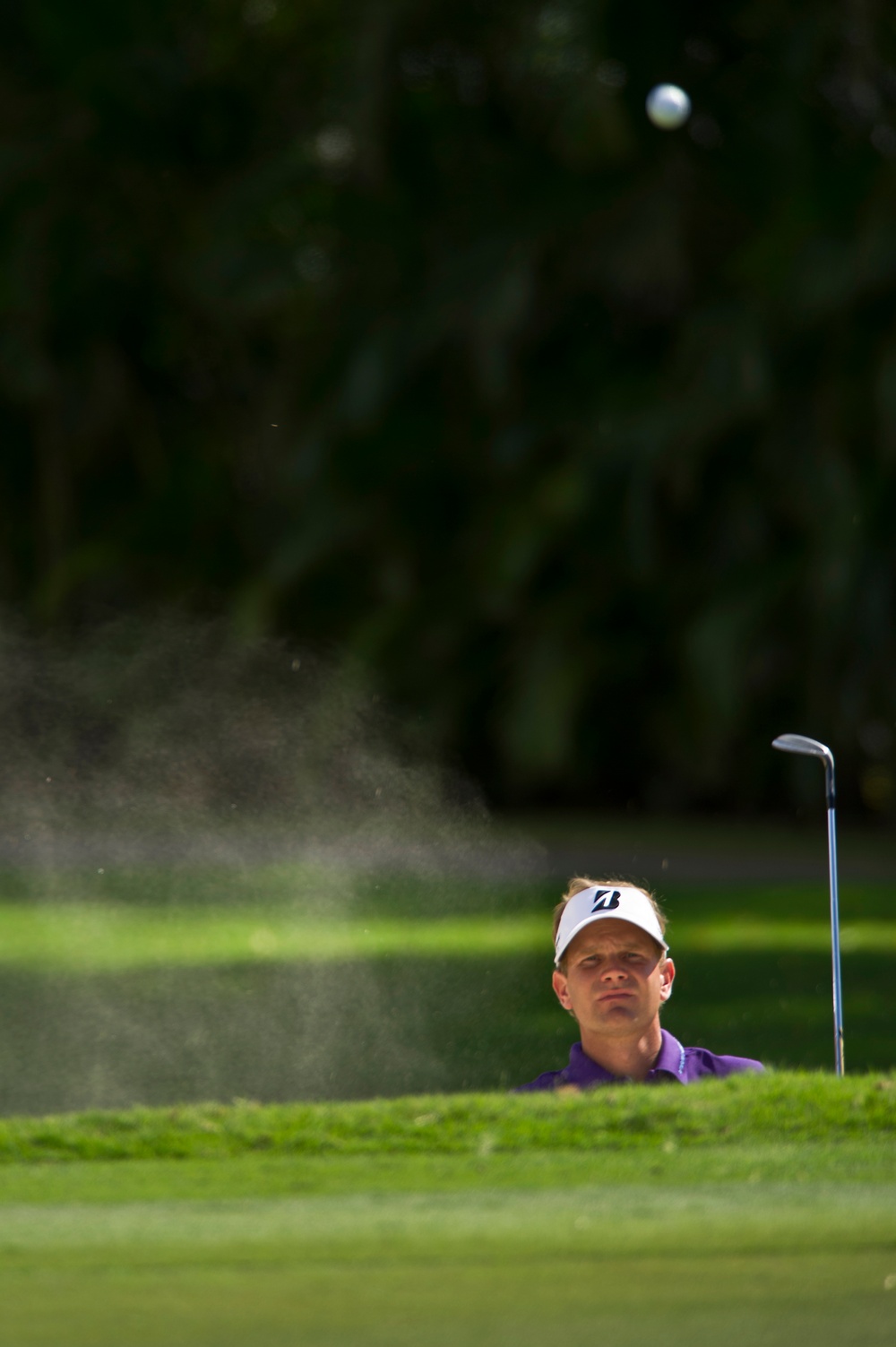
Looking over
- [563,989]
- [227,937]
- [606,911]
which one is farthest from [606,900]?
[227,937]

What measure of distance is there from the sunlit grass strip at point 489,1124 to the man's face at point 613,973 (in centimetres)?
23

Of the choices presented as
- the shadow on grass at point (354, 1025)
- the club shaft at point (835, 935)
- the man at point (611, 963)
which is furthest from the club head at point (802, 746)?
the shadow on grass at point (354, 1025)

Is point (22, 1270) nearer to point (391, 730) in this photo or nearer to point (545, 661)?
point (545, 661)

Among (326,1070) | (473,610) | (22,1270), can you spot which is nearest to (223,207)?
(473,610)

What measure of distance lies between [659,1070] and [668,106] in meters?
16.8

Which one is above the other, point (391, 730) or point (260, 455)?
point (260, 455)

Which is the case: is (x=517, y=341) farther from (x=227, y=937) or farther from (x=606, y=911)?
(x=606, y=911)

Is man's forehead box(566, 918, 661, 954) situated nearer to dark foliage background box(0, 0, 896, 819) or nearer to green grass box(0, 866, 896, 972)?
green grass box(0, 866, 896, 972)

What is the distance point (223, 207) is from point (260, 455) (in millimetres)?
3126

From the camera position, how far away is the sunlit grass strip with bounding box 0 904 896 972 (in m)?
10.8

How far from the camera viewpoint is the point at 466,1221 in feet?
11.5

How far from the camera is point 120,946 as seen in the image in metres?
11.3

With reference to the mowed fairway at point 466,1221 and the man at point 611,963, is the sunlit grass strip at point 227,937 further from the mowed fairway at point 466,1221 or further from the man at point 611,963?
the man at point 611,963

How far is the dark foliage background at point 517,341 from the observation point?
20094 mm
